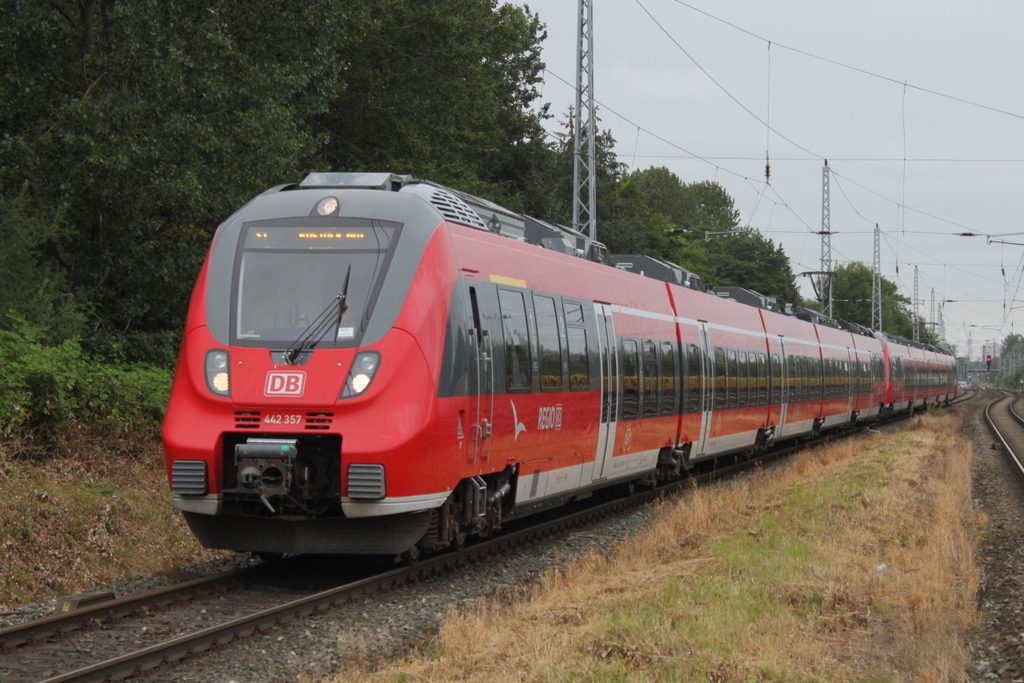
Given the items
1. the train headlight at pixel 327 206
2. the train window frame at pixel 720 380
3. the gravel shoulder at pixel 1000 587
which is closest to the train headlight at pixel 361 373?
the train headlight at pixel 327 206

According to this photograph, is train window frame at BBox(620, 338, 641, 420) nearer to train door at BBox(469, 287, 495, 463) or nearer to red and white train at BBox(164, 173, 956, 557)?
red and white train at BBox(164, 173, 956, 557)

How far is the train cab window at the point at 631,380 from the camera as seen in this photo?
47.1 feet

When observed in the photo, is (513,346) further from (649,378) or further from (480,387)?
(649,378)

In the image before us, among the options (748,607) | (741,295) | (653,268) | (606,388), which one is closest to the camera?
(748,607)

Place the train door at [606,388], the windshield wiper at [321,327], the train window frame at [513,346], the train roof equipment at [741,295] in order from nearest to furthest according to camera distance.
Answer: the windshield wiper at [321,327] < the train window frame at [513,346] < the train door at [606,388] < the train roof equipment at [741,295]

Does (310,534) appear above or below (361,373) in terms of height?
below

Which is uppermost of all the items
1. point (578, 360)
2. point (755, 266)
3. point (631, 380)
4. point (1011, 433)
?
point (755, 266)

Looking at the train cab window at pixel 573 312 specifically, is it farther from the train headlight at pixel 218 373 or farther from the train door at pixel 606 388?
the train headlight at pixel 218 373

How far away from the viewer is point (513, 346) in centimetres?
1077

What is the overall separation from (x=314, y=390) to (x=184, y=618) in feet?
6.40

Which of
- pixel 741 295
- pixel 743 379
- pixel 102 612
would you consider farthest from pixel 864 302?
pixel 102 612

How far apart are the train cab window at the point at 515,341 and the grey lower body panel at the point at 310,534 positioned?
201 centimetres

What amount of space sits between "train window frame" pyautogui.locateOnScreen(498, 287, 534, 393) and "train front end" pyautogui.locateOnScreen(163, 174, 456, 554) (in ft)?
4.00

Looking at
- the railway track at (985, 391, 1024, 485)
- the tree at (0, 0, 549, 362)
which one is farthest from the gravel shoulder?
the tree at (0, 0, 549, 362)
